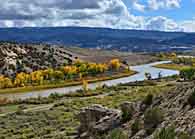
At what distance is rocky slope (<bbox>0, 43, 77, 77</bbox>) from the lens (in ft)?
522

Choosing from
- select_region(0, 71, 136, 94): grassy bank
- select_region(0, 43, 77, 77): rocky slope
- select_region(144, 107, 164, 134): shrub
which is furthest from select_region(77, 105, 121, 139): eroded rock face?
select_region(0, 43, 77, 77): rocky slope

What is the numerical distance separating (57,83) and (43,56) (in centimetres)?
4794

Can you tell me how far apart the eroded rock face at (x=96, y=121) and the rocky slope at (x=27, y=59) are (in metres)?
124

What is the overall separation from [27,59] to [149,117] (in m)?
153

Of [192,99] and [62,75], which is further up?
[192,99]

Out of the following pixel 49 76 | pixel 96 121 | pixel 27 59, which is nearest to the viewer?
pixel 96 121

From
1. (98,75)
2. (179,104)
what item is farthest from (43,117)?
(98,75)

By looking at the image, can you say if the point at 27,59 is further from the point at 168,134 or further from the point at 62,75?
the point at 168,134

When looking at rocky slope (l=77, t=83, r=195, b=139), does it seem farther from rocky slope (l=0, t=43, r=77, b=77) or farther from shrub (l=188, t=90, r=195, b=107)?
rocky slope (l=0, t=43, r=77, b=77)

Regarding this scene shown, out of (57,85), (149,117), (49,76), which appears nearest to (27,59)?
(49,76)

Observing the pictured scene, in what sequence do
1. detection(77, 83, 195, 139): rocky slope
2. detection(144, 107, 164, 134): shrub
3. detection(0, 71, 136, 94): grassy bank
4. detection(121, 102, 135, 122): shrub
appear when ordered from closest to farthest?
detection(77, 83, 195, 139): rocky slope → detection(144, 107, 164, 134): shrub → detection(121, 102, 135, 122): shrub → detection(0, 71, 136, 94): grassy bank

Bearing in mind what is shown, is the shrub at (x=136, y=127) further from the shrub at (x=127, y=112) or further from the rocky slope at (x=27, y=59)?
the rocky slope at (x=27, y=59)

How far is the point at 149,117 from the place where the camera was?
23484 millimetres

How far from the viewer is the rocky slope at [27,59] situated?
159125mm
